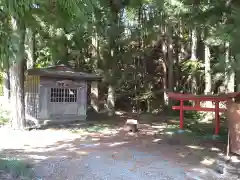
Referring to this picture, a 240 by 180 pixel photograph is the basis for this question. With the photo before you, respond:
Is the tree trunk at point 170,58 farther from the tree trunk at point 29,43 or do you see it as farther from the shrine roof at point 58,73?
the tree trunk at point 29,43

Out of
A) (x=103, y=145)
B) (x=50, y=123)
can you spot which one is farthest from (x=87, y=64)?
(x=103, y=145)

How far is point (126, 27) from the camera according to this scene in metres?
14.2

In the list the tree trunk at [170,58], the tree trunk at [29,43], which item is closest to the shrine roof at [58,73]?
the tree trunk at [29,43]

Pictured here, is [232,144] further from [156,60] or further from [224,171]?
[156,60]

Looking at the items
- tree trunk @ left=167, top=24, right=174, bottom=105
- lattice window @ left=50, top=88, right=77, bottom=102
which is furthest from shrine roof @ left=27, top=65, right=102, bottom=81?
tree trunk @ left=167, top=24, right=174, bottom=105

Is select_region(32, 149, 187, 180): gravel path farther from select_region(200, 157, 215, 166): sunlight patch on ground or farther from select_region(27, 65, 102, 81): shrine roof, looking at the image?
select_region(27, 65, 102, 81): shrine roof

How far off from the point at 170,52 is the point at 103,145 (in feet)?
30.6

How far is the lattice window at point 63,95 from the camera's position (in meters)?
11.4

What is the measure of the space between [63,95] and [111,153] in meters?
Answer: 5.90

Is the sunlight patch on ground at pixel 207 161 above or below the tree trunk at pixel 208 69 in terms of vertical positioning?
below

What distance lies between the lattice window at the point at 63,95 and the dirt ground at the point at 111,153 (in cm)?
202

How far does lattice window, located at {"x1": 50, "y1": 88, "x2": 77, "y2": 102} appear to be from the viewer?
11.4 m

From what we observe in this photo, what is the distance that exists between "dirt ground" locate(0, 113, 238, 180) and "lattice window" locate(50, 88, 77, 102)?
2.02 metres

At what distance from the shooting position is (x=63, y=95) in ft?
38.2
